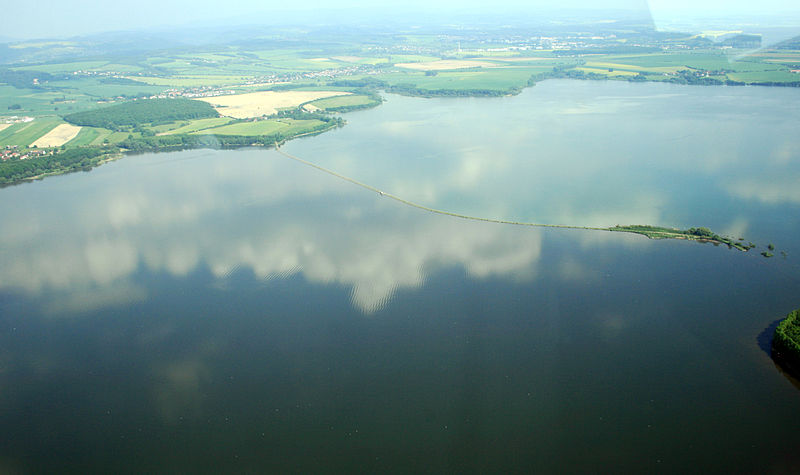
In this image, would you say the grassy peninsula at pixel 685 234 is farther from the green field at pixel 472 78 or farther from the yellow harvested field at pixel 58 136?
the yellow harvested field at pixel 58 136

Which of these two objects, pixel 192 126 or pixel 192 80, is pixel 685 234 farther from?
pixel 192 80

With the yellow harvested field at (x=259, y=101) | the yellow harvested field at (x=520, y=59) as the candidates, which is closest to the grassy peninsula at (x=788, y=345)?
the yellow harvested field at (x=259, y=101)

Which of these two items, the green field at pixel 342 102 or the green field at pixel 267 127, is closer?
the green field at pixel 267 127

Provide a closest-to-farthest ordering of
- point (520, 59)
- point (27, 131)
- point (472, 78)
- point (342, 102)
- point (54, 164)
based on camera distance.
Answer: point (54, 164) < point (27, 131) < point (342, 102) < point (472, 78) < point (520, 59)

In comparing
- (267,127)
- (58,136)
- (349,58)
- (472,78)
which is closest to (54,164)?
(58,136)

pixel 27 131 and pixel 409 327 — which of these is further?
pixel 27 131

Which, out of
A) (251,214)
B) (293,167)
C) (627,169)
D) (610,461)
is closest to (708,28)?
(627,169)
